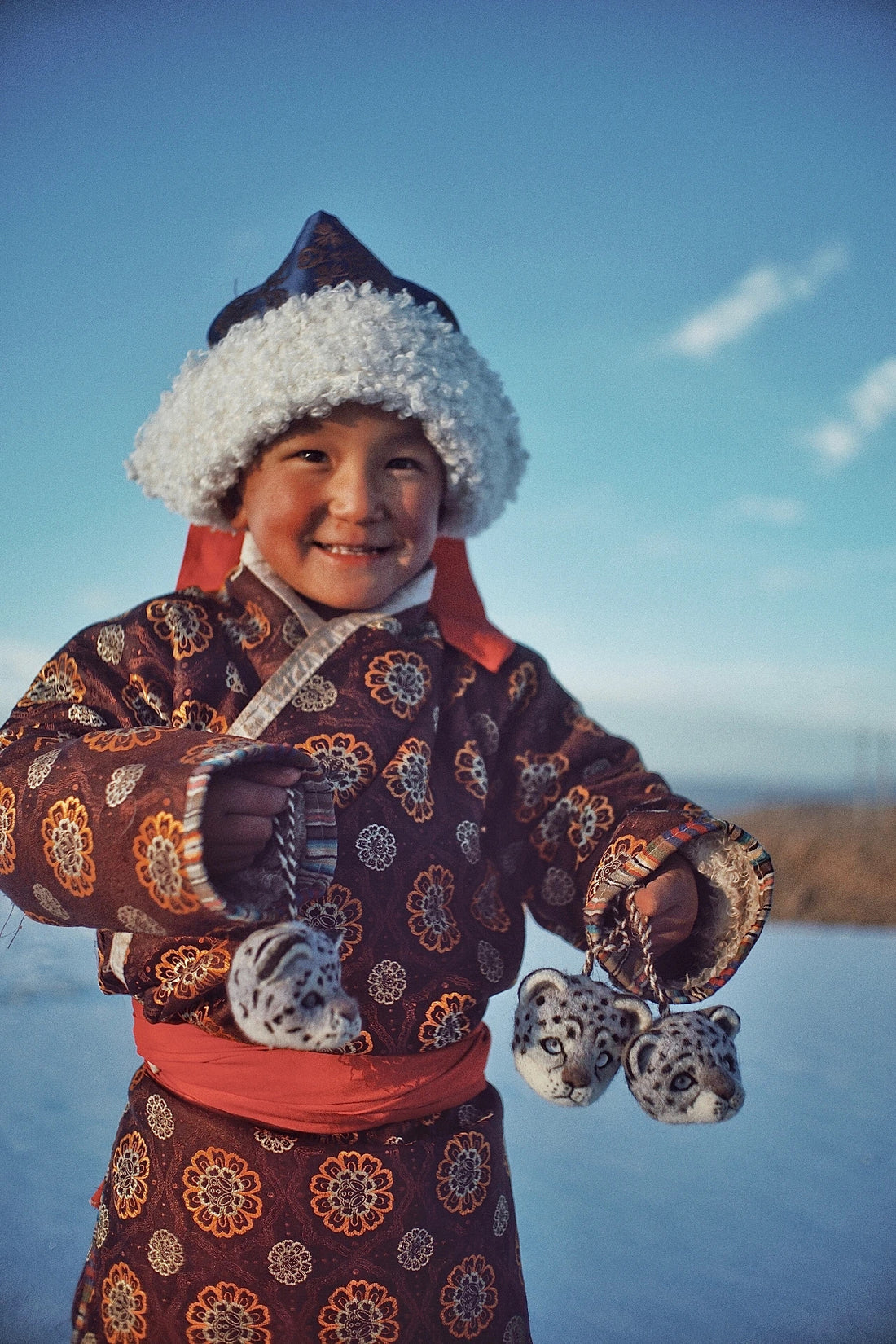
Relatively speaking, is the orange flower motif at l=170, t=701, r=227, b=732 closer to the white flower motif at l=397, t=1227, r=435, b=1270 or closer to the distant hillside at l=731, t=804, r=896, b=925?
the white flower motif at l=397, t=1227, r=435, b=1270

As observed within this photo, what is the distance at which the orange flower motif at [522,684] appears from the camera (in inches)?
41.1

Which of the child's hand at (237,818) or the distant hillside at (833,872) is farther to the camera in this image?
the distant hillside at (833,872)

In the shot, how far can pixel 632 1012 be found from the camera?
0.74 m

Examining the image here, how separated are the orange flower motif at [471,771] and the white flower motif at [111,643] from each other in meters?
0.33

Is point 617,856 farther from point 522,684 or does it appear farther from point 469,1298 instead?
point 469,1298

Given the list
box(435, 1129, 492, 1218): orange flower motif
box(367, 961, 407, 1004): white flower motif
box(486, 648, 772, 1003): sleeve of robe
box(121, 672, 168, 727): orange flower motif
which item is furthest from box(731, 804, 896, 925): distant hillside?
box(121, 672, 168, 727): orange flower motif

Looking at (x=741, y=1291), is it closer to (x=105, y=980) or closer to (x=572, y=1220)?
(x=572, y=1220)

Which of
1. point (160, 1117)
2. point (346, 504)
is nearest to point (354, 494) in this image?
point (346, 504)

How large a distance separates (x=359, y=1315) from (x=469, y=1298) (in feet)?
0.33

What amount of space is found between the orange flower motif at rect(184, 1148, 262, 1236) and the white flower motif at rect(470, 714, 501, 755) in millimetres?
428

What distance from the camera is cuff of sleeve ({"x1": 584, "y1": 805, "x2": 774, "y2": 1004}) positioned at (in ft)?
2.67

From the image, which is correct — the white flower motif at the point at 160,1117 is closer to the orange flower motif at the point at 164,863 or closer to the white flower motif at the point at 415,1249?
the white flower motif at the point at 415,1249

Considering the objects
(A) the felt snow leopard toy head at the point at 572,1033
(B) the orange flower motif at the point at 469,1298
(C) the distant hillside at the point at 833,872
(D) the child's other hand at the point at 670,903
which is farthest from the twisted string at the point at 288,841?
(C) the distant hillside at the point at 833,872

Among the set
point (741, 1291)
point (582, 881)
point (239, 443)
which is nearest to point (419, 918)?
point (582, 881)
